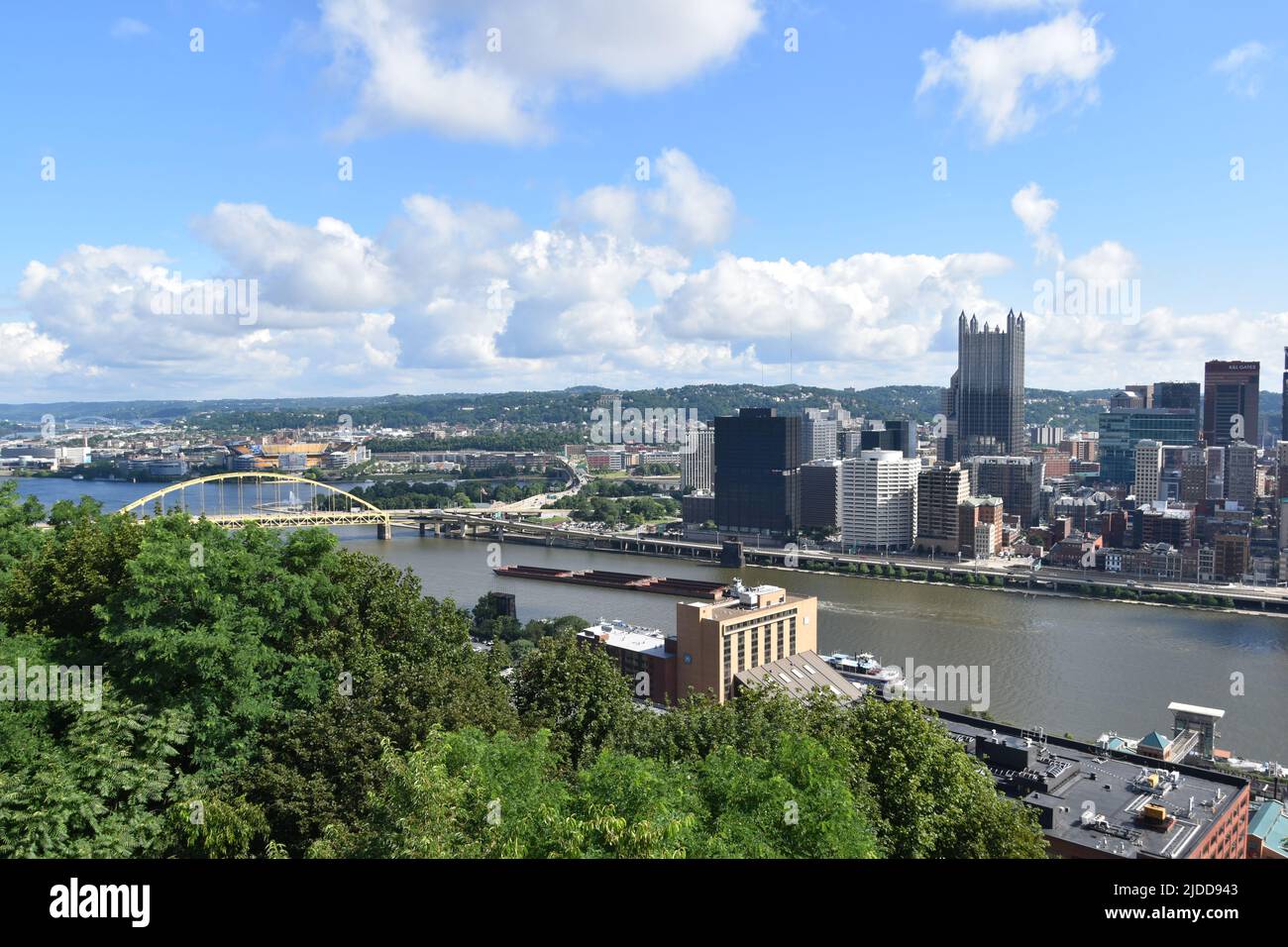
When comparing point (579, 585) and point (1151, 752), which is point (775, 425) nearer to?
point (579, 585)

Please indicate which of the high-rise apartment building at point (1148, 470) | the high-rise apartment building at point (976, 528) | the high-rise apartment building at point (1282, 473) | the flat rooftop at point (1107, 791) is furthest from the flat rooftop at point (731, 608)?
the high-rise apartment building at point (1148, 470)

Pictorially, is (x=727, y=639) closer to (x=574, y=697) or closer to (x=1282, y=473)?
(x=574, y=697)

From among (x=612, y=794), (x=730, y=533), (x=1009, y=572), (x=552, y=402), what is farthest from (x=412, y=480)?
(x=612, y=794)

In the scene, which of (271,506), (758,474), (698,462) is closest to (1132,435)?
(698,462)

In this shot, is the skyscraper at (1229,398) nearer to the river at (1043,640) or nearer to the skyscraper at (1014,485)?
the skyscraper at (1014,485)

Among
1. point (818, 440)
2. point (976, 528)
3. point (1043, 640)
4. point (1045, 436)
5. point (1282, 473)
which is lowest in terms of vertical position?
point (1043, 640)
